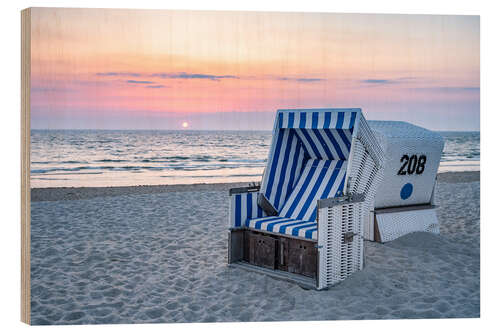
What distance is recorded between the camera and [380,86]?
37.1 feet

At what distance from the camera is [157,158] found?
963 inches

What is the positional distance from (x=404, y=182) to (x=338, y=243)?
220 centimetres

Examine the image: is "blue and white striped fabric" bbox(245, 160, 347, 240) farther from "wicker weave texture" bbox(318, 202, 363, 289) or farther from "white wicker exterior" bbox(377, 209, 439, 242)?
"white wicker exterior" bbox(377, 209, 439, 242)

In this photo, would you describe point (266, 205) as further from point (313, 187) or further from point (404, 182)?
point (404, 182)

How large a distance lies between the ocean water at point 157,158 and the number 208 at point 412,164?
8257 mm

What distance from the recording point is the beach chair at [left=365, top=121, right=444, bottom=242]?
6.48 meters

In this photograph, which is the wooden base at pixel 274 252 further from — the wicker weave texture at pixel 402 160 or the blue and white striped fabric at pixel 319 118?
the wicker weave texture at pixel 402 160

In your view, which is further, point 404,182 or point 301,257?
point 404,182

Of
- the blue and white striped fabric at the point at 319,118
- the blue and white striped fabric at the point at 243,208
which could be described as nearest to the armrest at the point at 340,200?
the blue and white striped fabric at the point at 319,118

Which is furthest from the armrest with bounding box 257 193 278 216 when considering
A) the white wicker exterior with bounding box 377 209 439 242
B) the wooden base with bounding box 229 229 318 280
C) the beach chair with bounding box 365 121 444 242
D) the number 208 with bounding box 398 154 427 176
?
the number 208 with bounding box 398 154 427 176

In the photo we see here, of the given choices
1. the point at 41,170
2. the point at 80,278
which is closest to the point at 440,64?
the point at 80,278

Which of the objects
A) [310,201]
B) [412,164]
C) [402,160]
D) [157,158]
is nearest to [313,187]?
[310,201]
